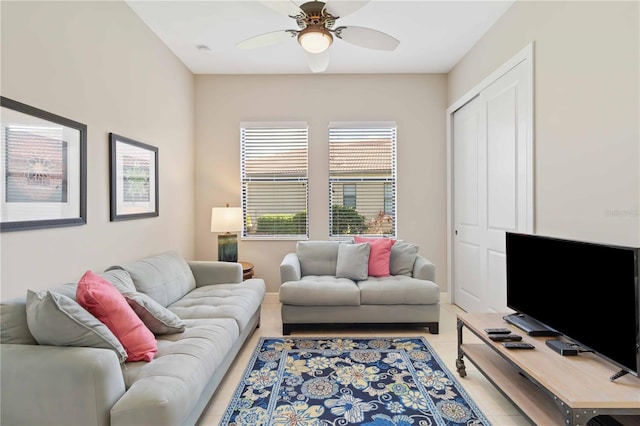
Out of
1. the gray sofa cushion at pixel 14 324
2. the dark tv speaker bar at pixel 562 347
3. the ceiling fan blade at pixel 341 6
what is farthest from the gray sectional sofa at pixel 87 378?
the ceiling fan blade at pixel 341 6

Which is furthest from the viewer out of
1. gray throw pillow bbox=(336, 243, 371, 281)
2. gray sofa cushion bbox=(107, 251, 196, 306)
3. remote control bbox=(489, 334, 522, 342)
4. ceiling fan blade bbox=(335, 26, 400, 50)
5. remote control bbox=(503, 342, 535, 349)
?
gray throw pillow bbox=(336, 243, 371, 281)

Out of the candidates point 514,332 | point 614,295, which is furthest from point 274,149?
point 614,295

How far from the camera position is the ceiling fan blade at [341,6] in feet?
6.41

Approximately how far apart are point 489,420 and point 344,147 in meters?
3.24

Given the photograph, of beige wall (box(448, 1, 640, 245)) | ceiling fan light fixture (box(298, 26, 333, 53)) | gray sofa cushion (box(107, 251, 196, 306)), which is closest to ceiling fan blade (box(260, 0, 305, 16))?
ceiling fan light fixture (box(298, 26, 333, 53))

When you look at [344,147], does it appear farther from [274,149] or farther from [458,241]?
[458,241]

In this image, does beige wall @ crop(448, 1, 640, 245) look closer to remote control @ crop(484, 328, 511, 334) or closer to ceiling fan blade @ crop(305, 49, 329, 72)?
remote control @ crop(484, 328, 511, 334)

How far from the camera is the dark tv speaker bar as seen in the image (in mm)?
1755

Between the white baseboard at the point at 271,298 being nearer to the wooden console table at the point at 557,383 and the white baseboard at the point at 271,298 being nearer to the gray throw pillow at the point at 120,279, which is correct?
the gray throw pillow at the point at 120,279

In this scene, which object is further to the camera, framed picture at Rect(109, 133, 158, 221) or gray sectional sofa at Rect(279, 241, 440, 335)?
gray sectional sofa at Rect(279, 241, 440, 335)

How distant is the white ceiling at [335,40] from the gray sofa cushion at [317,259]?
87.1 inches

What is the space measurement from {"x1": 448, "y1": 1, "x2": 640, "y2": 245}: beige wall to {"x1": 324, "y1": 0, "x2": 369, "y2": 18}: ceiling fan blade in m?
1.39

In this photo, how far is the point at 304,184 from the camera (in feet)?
14.1

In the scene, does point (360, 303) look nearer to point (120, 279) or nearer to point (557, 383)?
point (557, 383)
